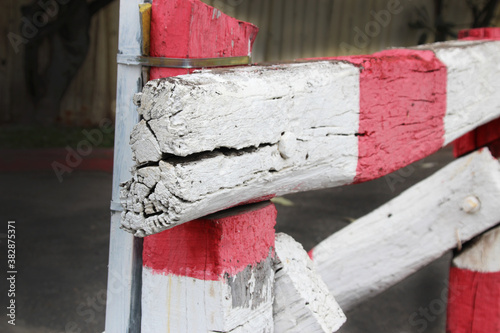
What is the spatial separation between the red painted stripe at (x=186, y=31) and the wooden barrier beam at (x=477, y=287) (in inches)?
54.4

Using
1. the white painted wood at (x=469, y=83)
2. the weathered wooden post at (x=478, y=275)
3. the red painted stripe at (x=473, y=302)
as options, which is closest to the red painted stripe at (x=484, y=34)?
the weathered wooden post at (x=478, y=275)

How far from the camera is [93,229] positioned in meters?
4.39

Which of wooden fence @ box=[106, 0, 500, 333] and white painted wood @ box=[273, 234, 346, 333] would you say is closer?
wooden fence @ box=[106, 0, 500, 333]

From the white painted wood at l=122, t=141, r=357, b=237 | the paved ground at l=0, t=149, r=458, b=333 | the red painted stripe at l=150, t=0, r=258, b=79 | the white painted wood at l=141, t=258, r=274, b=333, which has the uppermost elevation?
the red painted stripe at l=150, t=0, r=258, b=79

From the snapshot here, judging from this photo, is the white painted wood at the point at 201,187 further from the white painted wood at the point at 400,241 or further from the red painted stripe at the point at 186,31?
the white painted wood at the point at 400,241

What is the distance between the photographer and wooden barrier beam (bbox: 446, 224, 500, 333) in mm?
2100

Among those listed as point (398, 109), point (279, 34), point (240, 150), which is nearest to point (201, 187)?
point (240, 150)

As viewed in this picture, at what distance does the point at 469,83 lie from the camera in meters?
1.87

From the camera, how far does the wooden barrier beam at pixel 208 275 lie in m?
1.16

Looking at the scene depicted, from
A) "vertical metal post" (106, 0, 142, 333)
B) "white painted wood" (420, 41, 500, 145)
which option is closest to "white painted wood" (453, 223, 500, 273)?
"white painted wood" (420, 41, 500, 145)

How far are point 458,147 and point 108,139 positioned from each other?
16.2 feet

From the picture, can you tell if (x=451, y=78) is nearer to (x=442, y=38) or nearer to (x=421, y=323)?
(x=421, y=323)

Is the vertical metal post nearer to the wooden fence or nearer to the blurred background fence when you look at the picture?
the wooden fence

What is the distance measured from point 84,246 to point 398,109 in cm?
300
